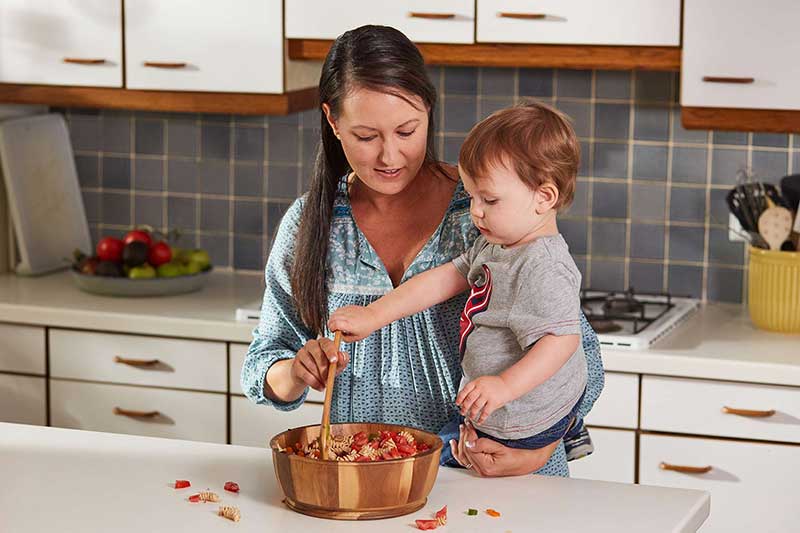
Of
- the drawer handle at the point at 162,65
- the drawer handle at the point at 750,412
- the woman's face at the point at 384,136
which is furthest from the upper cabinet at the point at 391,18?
the woman's face at the point at 384,136

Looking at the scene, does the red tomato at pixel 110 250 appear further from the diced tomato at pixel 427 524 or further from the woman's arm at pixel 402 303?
the diced tomato at pixel 427 524

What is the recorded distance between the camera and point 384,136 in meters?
1.76

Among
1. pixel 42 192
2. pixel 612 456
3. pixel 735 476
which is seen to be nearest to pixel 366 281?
pixel 612 456

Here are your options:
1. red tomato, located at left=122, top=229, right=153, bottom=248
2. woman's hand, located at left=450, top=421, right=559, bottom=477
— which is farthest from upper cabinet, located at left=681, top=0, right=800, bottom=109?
red tomato, located at left=122, top=229, right=153, bottom=248

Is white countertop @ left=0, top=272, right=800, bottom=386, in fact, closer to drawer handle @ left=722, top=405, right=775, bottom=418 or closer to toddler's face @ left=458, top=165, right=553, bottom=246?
drawer handle @ left=722, top=405, right=775, bottom=418

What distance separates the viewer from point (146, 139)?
142 inches

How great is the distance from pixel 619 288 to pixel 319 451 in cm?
183

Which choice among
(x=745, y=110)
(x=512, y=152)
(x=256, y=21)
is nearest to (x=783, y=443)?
(x=745, y=110)

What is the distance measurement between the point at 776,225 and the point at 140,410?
158cm

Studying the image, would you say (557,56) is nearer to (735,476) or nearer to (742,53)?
(742,53)

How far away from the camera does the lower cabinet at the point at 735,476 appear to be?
8.71 ft

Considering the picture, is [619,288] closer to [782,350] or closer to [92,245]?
[782,350]

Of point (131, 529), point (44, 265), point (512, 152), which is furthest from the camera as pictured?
point (44, 265)

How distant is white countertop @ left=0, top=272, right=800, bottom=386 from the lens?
2656 millimetres
